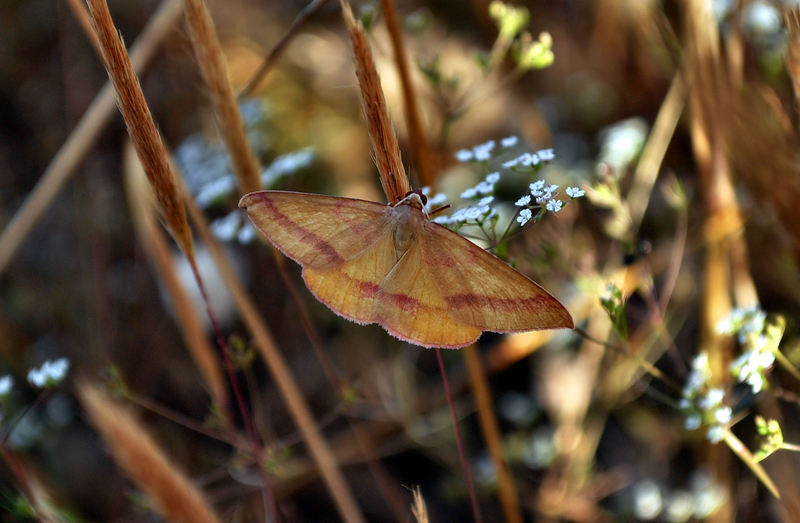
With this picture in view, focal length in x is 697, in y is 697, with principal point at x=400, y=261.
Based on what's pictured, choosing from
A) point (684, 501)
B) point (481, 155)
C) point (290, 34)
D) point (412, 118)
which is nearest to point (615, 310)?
A: point (481, 155)

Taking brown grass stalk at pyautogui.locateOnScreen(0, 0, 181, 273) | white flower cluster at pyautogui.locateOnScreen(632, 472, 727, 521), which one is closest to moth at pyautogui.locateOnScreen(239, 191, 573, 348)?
brown grass stalk at pyautogui.locateOnScreen(0, 0, 181, 273)

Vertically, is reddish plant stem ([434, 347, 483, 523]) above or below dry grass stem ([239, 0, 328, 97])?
below

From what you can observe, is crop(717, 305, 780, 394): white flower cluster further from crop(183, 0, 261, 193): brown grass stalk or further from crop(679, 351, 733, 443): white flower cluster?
crop(183, 0, 261, 193): brown grass stalk

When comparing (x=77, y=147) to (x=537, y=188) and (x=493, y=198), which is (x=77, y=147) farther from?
(x=537, y=188)

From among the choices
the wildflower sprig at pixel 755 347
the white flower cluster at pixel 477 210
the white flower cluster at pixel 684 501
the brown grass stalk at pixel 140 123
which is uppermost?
the brown grass stalk at pixel 140 123

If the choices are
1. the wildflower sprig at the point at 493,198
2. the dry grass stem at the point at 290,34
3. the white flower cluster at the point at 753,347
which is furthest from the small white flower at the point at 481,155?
the white flower cluster at the point at 753,347

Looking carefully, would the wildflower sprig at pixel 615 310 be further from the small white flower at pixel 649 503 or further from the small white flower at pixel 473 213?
the small white flower at pixel 649 503
